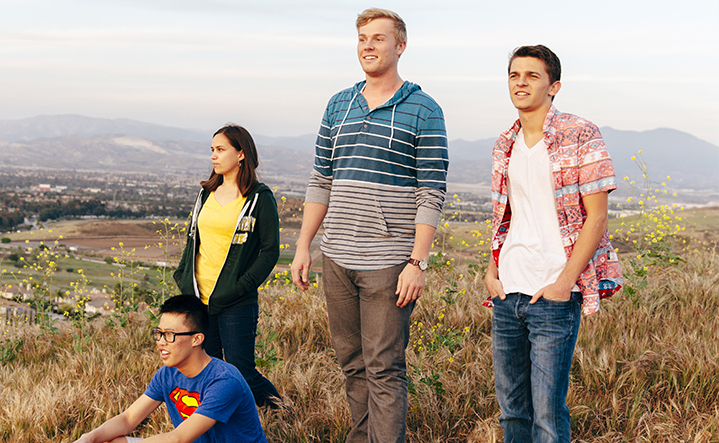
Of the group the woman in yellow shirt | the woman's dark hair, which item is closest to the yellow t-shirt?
the woman in yellow shirt

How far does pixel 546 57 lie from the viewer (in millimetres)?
2133

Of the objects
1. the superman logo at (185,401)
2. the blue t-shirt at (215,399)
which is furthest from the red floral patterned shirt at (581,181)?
the superman logo at (185,401)

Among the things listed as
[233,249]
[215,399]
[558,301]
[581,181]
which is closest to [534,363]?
[558,301]

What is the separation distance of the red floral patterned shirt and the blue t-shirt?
1.62 m

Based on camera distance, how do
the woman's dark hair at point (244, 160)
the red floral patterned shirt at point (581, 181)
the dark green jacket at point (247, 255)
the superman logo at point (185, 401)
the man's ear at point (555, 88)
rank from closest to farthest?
the red floral patterned shirt at point (581, 181)
the man's ear at point (555, 88)
the superman logo at point (185, 401)
the dark green jacket at point (247, 255)
the woman's dark hair at point (244, 160)

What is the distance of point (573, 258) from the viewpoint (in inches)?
80.0

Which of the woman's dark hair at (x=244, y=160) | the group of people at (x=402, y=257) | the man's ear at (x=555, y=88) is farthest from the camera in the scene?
the woman's dark hair at (x=244, y=160)

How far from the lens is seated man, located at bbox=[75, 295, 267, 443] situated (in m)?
2.32

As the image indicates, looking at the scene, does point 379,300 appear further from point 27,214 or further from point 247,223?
point 27,214

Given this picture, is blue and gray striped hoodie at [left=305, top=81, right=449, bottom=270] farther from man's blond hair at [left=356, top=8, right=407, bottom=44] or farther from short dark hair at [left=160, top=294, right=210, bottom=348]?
short dark hair at [left=160, top=294, right=210, bottom=348]

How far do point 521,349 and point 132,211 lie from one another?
124ft

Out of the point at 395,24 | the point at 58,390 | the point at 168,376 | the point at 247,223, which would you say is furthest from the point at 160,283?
the point at 395,24

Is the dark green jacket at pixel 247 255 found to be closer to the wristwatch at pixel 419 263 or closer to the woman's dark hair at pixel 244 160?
the woman's dark hair at pixel 244 160

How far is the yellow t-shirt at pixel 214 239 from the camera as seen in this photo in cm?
312
